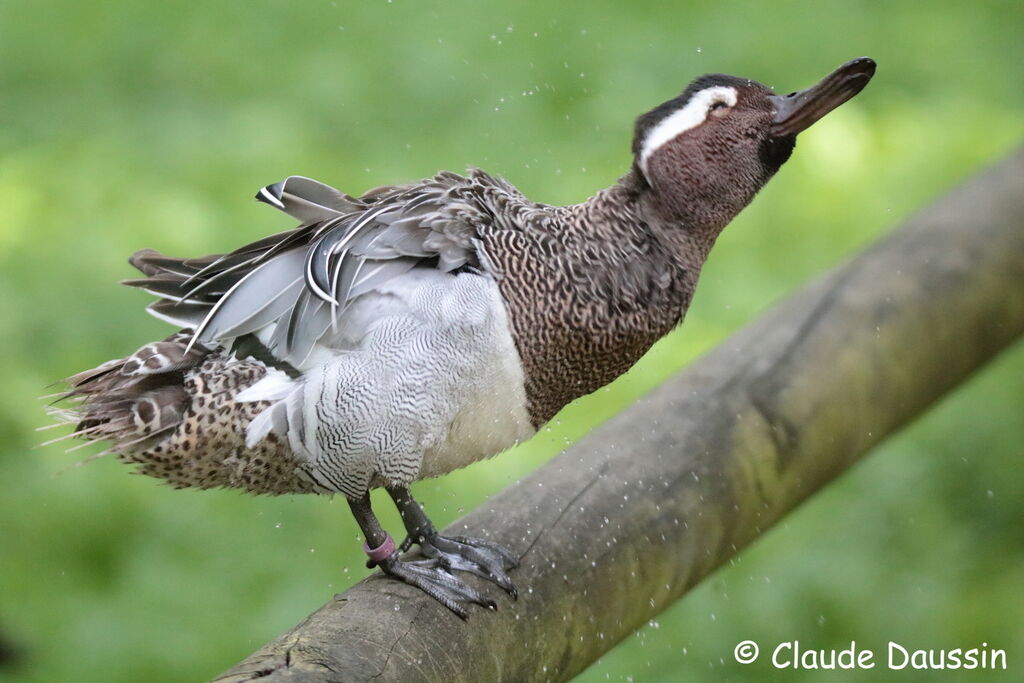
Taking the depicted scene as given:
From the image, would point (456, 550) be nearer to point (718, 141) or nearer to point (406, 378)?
point (406, 378)

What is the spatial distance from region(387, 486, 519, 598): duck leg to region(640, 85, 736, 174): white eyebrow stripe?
1.90ft

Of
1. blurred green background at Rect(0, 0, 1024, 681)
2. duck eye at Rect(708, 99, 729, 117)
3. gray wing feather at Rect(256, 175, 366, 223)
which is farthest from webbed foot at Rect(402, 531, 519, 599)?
blurred green background at Rect(0, 0, 1024, 681)

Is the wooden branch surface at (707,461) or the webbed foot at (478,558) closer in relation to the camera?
the wooden branch surface at (707,461)

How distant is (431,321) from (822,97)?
571 millimetres

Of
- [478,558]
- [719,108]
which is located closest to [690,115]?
[719,108]

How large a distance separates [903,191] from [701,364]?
70.7 inches

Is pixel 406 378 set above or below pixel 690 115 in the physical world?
below

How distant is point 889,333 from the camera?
2.15m

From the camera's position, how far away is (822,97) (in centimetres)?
159

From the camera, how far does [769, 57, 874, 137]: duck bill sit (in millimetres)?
1585

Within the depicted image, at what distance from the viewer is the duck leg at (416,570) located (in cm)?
160

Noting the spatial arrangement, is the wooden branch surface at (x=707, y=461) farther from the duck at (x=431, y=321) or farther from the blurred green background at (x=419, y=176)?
the blurred green background at (x=419, y=176)

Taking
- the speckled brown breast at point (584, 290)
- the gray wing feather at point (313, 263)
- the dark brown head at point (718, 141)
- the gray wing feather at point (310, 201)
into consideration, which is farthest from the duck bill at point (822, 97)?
the gray wing feather at point (310, 201)

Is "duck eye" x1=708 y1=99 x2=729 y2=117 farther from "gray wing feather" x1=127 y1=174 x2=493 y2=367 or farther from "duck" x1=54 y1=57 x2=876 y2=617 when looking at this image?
"gray wing feather" x1=127 y1=174 x2=493 y2=367
